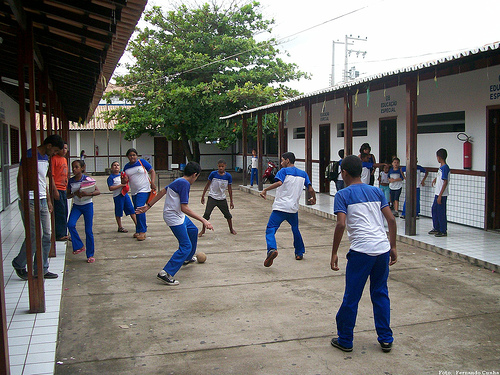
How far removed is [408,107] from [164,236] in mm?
5355

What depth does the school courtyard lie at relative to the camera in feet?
13.6

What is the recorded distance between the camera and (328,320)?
514cm

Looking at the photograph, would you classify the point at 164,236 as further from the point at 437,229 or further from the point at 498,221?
the point at 498,221

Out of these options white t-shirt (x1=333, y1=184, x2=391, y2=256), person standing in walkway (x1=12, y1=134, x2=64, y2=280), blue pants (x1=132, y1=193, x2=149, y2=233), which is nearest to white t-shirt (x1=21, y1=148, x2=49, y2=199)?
person standing in walkway (x1=12, y1=134, x2=64, y2=280)

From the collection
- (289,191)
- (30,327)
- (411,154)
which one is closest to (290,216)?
(289,191)

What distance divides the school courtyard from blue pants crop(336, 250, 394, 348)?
0.62 feet

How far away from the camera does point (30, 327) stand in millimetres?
4812

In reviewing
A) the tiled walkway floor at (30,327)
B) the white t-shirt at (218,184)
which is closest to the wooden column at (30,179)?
the tiled walkway floor at (30,327)

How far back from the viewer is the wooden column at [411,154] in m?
9.16

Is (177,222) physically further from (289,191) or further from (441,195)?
(441,195)

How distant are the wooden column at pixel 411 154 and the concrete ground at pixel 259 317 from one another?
903 millimetres

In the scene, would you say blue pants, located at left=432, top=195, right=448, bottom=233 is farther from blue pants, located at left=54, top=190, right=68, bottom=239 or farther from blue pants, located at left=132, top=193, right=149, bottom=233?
blue pants, located at left=54, top=190, right=68, bottom=239

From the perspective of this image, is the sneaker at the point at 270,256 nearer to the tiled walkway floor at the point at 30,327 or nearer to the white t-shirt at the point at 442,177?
the tiled walkway floor at the point at 30,327

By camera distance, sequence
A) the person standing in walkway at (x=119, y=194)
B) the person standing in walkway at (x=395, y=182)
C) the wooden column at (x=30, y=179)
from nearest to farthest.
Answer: the wooden column at (x=30, y=179)
the person standing in walkway at (x=119, y=194)
the person standing in walkway at (x=395, y=182)
